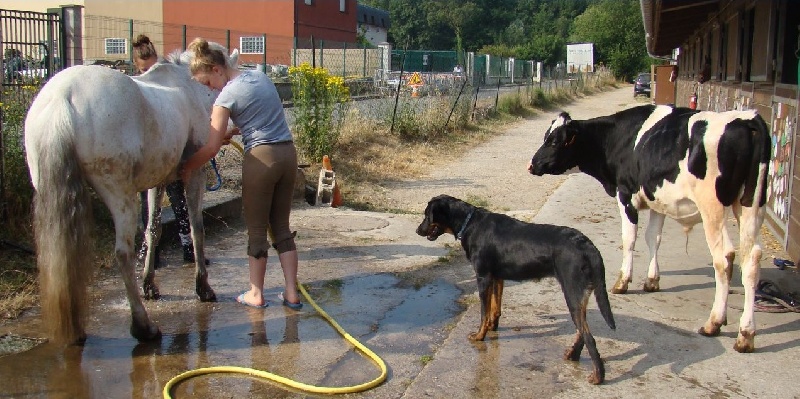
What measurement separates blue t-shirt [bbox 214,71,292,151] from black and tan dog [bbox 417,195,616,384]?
126 cm

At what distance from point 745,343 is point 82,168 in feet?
14.1

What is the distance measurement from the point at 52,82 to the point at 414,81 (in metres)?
15.4

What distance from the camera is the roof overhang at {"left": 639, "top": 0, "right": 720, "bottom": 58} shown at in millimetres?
12219

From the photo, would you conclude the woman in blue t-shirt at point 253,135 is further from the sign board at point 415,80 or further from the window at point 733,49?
the sign board at point 415,80

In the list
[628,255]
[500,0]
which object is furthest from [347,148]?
[500,0]

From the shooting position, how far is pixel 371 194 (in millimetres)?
10758

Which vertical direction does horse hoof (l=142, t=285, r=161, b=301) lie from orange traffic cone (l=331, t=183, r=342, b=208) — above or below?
below

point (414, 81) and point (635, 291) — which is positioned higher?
point (414, 81)

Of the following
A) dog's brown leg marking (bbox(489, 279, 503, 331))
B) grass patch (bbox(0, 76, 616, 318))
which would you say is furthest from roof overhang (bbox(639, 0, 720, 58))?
dog's brown leg marking (bbox(489, 279, 503, 331))

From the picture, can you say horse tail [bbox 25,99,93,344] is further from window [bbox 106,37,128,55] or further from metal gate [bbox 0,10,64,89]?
window [bbox 106,37,128,55]

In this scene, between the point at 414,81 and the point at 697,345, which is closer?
the point at 697,345

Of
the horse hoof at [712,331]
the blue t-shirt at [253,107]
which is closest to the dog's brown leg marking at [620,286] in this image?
the horse hoof at [712,331]

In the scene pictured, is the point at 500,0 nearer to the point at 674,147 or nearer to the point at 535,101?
the point at 535,101

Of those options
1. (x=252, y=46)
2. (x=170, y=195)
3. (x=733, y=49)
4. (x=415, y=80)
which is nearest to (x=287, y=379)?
(x=170, y=195)
